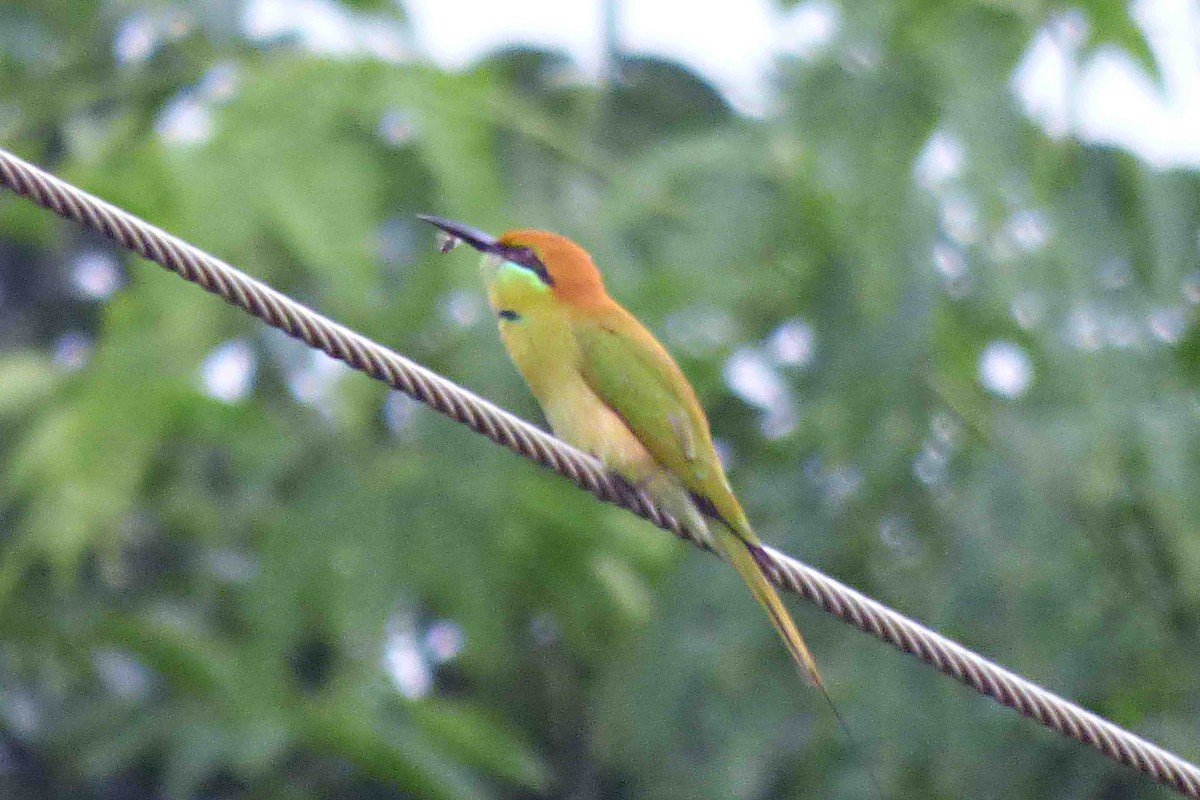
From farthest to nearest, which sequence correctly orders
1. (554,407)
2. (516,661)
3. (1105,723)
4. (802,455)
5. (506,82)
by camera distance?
(516,661) → (506,82) → (802,455) → (554,407) → (1105,723)

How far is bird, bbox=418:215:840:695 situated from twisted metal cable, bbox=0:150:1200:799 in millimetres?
328

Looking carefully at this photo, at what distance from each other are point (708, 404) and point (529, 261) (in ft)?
5.98

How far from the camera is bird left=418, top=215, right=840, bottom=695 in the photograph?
3.62 m

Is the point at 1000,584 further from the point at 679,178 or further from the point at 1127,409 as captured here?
the point at 679,178

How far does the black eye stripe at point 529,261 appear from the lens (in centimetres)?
392

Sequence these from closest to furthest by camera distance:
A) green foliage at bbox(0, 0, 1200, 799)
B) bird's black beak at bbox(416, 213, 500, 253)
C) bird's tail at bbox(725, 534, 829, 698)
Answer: bird's tail at bbox(725, 534, 829, 698) → bird's black beak at bbox(416, 213, 500, 253) → green foliage at bbox(0, 0, 1200, 799)

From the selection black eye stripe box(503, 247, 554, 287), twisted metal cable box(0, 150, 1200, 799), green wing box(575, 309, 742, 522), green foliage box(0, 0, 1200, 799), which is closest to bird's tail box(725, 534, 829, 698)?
twisted metal cable box(0, 150, 1200, 799)

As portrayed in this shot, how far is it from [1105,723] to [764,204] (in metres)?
2.30

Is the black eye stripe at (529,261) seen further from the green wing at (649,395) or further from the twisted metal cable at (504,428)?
the twisted metal cable at (504,428)

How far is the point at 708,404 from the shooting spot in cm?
571

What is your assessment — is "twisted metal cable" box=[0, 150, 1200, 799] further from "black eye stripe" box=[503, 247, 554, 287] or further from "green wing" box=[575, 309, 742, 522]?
"black eye stripe" box=[503, 247, 554, 287]

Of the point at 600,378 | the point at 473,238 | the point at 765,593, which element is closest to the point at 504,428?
the point at 765,593

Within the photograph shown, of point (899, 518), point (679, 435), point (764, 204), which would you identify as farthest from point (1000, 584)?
point (679, 435)

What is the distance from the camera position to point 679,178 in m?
4.98
